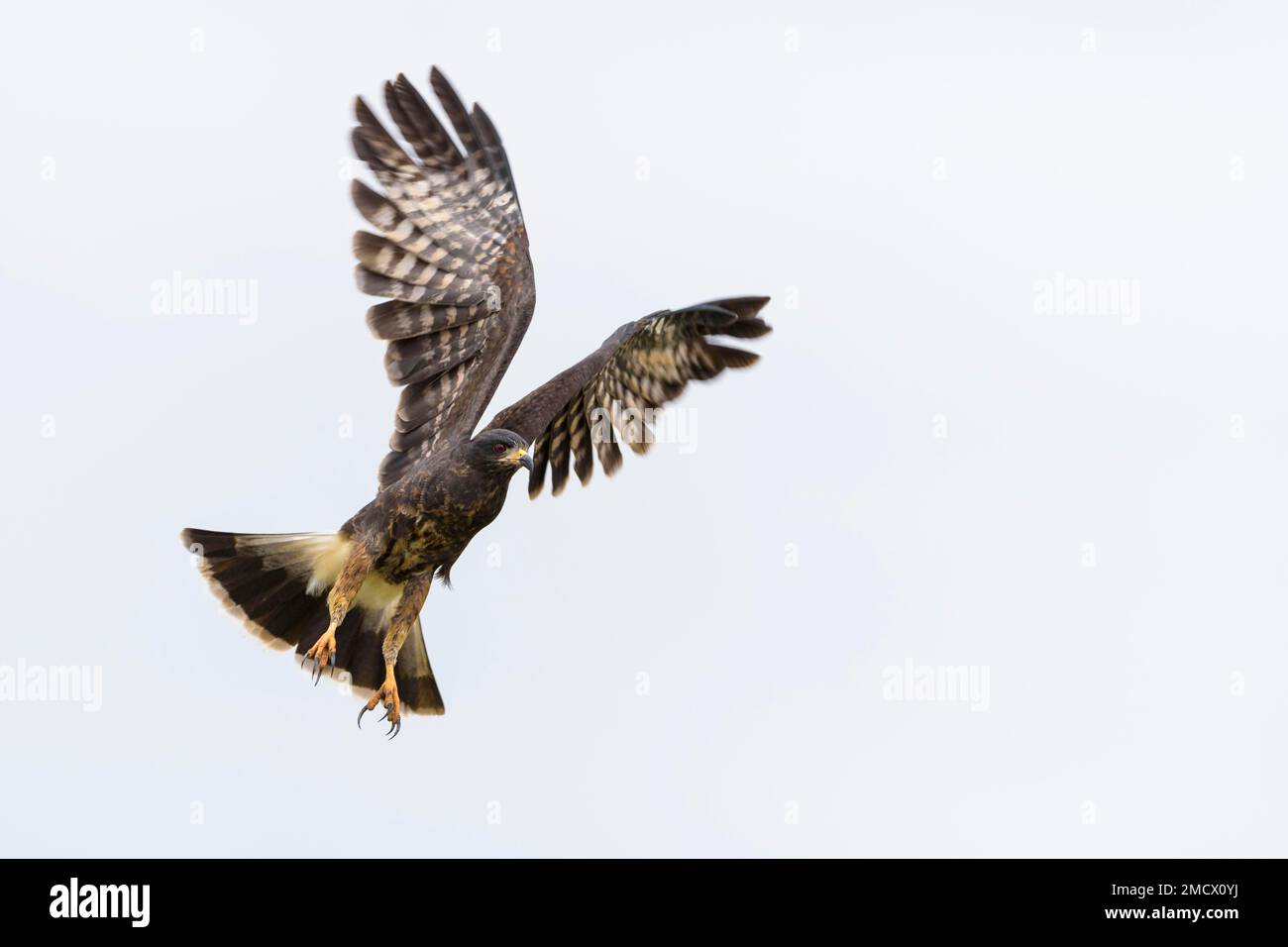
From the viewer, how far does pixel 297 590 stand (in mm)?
10547

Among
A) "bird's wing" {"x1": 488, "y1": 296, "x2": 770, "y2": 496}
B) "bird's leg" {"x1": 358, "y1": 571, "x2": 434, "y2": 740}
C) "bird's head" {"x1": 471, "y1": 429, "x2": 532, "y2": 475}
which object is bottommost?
"bird's leg" {"x1": 358, "y1": 571, "x2": 434, "y2": 740}

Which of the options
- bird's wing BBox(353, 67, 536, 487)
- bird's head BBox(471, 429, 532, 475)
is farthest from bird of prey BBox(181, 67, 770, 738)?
bird's head BBox(471, 429, 532, 475)

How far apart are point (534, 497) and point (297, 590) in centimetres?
163

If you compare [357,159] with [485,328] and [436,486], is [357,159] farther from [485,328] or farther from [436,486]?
[436,486]

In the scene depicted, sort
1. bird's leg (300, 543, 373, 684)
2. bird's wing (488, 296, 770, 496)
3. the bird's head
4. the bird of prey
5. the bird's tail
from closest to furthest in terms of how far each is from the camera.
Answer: the bird's head, bird's leg (300, 543, 373, 684), the bird of prey, the bird's tail, bird's wing (488, 296, 770, 496)

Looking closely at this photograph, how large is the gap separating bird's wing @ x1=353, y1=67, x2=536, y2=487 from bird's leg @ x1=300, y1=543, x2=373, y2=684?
56 cm

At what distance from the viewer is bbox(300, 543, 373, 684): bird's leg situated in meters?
9.66

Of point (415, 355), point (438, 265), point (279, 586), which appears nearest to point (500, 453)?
point (415, 355)

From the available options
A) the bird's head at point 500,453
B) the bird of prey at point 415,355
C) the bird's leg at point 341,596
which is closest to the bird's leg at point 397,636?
the bird of prey at point 415,355

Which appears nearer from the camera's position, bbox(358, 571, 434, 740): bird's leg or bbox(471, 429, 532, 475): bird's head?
bbox(471, 429, 532, 475): bird's head

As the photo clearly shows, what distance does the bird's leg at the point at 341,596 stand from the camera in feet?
31.7

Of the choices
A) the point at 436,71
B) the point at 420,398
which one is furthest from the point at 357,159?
the point at 420,398

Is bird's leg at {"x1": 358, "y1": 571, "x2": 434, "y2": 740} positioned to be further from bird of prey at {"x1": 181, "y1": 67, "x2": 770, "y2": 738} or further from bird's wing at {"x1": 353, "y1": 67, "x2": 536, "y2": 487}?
bird's wing at {"x1": 353, "y1": 67, "x2": 536, "y2": 487}

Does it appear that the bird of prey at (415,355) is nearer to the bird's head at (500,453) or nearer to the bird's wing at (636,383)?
the bird's wing at (636,383)
